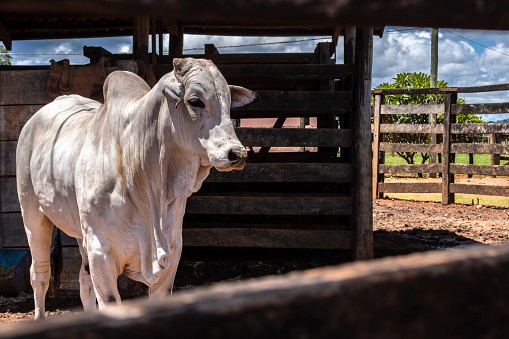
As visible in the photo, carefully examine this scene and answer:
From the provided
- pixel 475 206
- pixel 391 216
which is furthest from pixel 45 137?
pixel 475 206

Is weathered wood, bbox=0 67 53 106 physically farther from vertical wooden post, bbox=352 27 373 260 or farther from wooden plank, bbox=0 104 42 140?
vertical wooden post, bbox=352 27 373 260

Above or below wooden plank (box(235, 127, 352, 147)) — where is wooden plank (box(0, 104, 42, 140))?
above

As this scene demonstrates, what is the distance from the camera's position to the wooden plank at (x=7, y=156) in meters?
5.07

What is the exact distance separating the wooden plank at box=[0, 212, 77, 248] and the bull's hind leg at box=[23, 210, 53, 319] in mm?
1034

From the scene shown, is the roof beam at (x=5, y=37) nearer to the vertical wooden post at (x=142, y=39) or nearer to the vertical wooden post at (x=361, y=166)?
the vertical wooden post at (x=142, y=39)

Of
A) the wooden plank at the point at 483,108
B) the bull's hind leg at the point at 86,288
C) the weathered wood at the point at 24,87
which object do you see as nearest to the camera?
the bull's hind leg at the point at 86,288

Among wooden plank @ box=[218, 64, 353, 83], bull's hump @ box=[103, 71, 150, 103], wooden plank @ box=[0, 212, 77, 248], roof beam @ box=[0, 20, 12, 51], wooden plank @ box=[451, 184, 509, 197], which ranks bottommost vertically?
wooden plank @ box=[0, 212, 77, 248]

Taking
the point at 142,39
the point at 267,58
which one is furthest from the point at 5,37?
the point at 267,58

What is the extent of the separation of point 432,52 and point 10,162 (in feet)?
55.6

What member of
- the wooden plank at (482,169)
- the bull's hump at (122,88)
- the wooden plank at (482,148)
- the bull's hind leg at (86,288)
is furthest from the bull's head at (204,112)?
the wooden plank at (482,148)

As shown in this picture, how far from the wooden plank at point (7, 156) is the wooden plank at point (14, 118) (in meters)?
0.10

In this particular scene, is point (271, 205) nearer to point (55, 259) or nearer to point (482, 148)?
point (55, 259)

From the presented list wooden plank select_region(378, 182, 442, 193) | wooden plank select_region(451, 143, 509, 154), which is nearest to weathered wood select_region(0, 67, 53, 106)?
wooden plank select_region(378, 182, 442, 193)

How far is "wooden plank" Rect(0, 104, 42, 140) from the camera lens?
199 inches
